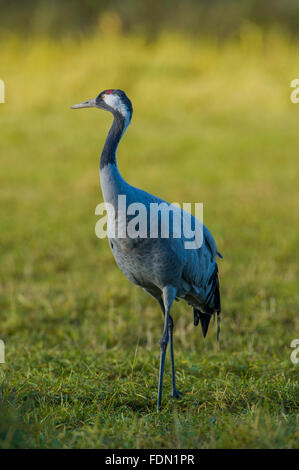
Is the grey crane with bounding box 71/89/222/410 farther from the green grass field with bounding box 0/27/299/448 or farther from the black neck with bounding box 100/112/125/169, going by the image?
the green grass field with bounding box 0/27/299/448

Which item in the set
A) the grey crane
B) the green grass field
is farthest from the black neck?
the green grass field

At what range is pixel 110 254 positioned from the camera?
6.64 m

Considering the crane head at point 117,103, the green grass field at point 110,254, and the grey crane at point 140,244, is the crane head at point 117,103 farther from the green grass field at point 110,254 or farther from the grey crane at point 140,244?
the green grass field at point 110,254

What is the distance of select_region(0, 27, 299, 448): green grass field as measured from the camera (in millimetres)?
3062

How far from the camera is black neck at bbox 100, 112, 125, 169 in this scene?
117 inches

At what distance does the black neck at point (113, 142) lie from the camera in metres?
2.97

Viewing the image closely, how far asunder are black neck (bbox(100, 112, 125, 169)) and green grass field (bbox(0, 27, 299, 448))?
1.25 metres

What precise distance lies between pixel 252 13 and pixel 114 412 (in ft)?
44.2

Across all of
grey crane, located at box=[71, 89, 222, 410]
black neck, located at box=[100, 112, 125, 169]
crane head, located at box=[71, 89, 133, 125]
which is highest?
crane head, located at box=[71, 89, 133, 125]

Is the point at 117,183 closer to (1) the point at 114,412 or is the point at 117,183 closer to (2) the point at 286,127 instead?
(1) the point at 114,412

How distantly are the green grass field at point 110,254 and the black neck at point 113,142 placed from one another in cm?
125

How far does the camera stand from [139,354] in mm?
4113

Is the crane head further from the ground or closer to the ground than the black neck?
further from the ground
